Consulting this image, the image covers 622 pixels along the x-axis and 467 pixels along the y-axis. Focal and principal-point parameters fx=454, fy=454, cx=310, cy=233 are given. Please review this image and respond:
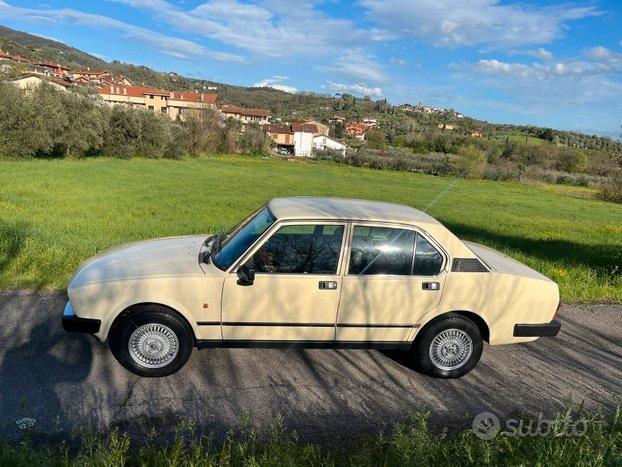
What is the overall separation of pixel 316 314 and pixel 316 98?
170153 millimetres

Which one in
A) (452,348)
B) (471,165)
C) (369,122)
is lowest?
(452,348)

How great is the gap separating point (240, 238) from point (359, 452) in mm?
2254

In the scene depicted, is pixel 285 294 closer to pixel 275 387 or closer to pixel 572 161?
pixel 275 387

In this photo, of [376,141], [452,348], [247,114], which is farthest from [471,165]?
[247,114]

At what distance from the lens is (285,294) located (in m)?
4.15

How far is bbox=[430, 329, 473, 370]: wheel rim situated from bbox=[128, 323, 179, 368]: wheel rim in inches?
97.7

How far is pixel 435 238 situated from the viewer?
4438mm

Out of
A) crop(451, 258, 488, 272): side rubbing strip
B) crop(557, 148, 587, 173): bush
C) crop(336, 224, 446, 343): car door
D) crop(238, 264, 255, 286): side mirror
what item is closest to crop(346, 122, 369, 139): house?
crop(557, 148, 587, 173): bush

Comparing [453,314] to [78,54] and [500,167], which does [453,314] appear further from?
[78,54]

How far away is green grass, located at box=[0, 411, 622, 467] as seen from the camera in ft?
8.91

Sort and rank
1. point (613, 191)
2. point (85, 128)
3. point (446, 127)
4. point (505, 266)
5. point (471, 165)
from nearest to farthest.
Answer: point (505, 266) < point (85, 128) < point (613, 191) < point (471, 165) < point (446, 127)

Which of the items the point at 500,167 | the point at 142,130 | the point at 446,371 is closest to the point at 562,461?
the point at 446,371

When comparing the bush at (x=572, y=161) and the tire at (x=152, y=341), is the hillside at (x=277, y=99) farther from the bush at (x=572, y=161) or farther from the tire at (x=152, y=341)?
the tire at (x=152, y=341)

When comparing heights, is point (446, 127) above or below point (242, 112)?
above
